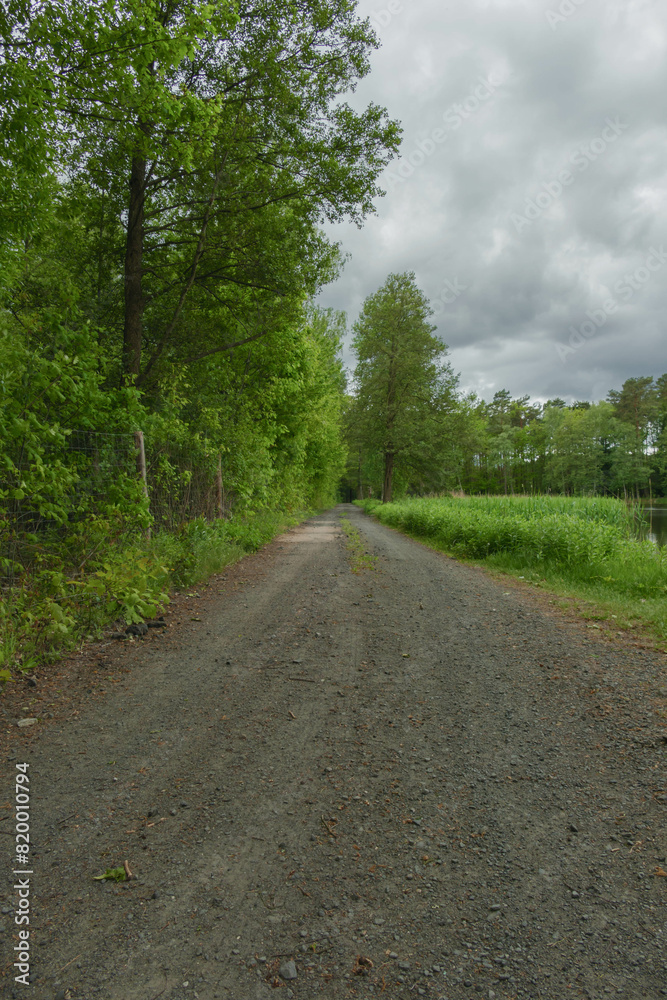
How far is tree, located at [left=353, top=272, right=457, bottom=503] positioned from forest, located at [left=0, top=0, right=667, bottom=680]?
13.9 metres

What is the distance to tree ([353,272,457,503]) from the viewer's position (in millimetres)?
29016

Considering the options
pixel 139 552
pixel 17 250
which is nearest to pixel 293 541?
pixel 139 552

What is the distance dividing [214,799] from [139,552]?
12.8ft

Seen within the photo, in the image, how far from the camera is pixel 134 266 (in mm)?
8133

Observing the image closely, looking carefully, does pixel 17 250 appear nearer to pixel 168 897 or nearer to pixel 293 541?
pixel 168 897

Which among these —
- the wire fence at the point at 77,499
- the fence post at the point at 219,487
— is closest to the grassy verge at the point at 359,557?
the fence post at the point at 219,487

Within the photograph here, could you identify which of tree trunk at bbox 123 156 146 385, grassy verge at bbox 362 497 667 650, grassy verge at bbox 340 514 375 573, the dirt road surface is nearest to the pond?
grassy verge at bbox 362 497 667 650

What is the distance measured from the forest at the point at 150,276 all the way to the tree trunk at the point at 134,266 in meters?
0.03

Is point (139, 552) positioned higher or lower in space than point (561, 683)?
higher

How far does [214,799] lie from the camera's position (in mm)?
2492

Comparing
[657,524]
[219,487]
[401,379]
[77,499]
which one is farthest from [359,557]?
[657,524]

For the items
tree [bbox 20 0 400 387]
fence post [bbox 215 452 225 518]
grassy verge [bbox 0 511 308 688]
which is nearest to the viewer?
grassy verge [bbox 0 511 308 688]

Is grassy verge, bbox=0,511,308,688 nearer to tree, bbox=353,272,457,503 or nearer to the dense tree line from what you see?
the dense tree line

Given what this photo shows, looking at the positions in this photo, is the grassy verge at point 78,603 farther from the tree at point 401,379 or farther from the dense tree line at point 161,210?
the tree at point 401,379
